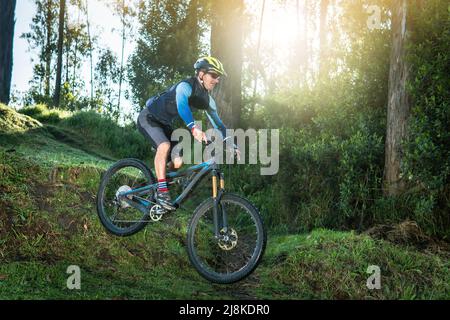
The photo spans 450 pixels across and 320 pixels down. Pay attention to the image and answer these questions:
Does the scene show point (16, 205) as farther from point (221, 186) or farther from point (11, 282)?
point (221, 186)

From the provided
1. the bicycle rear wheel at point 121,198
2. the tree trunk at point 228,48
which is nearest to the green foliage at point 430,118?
the bicycle rear wheel at point 121,198

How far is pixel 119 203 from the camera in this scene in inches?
318

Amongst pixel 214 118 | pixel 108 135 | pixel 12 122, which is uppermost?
pixel 108 135

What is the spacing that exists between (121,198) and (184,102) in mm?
2184

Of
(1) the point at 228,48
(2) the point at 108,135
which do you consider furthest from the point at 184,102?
(2) the point at 108,135

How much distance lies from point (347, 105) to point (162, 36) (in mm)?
14631

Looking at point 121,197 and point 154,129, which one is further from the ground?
point 154,129

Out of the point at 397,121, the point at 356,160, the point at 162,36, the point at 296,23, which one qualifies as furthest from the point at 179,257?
the point at 296,23

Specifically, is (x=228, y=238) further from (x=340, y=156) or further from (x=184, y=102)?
(x=340, y=156)

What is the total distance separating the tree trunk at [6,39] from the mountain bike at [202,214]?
14917mm

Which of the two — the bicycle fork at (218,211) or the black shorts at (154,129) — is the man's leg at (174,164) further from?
the bicycle fork at (218,211)

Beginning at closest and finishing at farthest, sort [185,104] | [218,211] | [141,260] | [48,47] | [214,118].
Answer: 1. [218,211]
2. [185,104]
3. [214,118]
4. [141,260]
5. [48,47]

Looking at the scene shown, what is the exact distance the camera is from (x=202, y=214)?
6.67 m

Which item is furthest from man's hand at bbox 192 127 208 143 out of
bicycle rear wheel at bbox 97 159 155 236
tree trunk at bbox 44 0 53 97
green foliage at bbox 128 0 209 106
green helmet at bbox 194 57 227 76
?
tree trunk at bbox 44 0 53 97
